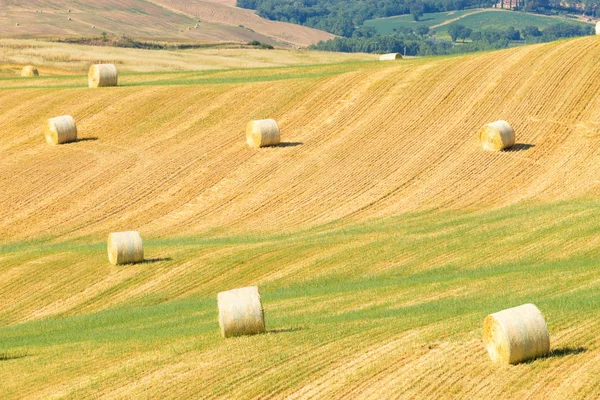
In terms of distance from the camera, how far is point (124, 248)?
2948 cm

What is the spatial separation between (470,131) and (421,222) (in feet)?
35.0

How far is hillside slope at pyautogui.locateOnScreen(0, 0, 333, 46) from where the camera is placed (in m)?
131

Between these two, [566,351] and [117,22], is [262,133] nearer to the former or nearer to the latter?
[566,351]

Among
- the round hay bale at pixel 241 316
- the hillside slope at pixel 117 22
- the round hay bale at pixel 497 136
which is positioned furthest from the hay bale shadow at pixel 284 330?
the hillside slope at pixel 117 22

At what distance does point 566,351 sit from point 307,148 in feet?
87.1

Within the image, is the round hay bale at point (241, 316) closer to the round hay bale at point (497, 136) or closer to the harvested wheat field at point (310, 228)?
the harvested wheat field at point (310, 228)

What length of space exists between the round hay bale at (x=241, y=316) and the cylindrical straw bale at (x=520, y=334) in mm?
5272

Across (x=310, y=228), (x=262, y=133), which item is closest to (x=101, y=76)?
(x=262, y=133)

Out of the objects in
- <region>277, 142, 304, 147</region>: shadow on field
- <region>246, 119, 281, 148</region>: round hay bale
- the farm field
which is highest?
<region>246, 119, 281, 148</region>: round hay bale

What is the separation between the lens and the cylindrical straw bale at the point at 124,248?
2950cm

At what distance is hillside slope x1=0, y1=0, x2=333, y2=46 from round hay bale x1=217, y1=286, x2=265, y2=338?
97.2 meters

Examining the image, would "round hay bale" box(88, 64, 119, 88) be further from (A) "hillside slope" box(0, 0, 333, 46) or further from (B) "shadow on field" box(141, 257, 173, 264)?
(A) "hillside slope" box(0, 0, 333, 46)

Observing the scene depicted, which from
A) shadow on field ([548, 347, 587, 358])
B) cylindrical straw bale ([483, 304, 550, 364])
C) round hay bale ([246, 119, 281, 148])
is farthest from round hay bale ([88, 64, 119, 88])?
cylindrical straw bale ([483, 304, 550, 364])

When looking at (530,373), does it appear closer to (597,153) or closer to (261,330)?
(261,330)
